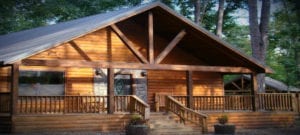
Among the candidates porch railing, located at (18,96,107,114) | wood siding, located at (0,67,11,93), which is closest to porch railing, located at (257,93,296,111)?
porch railing, located at (18,96,107,114)

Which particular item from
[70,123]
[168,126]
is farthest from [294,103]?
[70,123]

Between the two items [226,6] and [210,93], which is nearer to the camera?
[210,93]

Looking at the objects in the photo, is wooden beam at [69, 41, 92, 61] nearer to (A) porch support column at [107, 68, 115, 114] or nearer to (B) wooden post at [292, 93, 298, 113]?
(A) porch support column at [107, 68, 115, 114]

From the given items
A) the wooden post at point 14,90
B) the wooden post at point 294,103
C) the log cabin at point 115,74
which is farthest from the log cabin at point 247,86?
the wooden post at point 14,90

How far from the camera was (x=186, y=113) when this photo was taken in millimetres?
18047

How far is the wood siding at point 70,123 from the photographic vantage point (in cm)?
1457

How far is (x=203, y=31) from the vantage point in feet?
61.5

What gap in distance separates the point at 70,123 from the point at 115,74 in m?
5.74

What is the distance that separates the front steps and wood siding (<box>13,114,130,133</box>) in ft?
4.02

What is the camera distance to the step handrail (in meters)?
17.2

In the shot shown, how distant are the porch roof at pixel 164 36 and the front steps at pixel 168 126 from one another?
4.20 m

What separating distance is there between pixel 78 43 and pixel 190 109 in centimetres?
627

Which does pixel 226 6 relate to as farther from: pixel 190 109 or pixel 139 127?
pixel 139 127

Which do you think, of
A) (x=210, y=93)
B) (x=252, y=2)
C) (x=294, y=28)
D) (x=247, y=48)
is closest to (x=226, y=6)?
(x=294, y=28)
